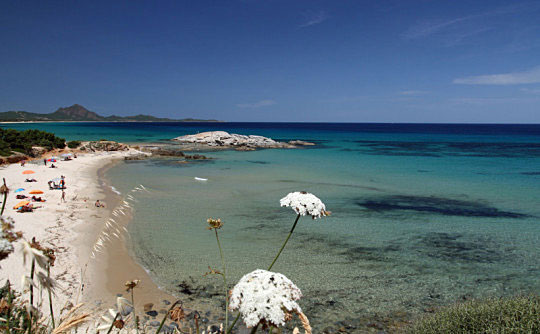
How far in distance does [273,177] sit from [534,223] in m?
20.9

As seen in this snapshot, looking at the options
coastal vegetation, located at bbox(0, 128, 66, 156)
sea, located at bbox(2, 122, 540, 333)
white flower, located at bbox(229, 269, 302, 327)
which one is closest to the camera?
white flower, located at bbox(229, 269, 302, 327)

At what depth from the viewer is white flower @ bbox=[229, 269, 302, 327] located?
266 cm

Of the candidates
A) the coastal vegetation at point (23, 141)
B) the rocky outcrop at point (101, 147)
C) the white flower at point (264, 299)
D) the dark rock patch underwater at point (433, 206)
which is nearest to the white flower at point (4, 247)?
the white flower at point (264, 299)

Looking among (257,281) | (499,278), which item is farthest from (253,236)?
(257,281)

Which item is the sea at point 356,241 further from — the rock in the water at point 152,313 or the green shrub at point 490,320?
the green shrub at point 490,320

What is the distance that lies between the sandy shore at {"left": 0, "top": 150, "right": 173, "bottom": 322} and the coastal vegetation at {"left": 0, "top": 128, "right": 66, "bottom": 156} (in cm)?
1602

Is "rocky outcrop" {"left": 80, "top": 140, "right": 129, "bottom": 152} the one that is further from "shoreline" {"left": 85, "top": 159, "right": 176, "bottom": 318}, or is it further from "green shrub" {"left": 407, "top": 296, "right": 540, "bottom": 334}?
"green shrub" {"left": 407, "top": 296, "right": 540, "bottom": 334}

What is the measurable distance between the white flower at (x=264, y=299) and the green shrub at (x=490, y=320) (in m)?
5.45

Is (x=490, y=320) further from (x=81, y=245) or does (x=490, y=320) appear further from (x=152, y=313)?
(x=81, y=245)

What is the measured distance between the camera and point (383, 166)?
41.9 metres

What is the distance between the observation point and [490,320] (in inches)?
263

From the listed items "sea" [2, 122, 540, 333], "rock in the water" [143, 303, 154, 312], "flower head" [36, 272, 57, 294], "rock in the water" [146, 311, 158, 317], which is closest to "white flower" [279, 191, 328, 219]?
"flower head" [36, 272, 57, 294]

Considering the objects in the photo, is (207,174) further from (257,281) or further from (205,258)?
(257,281)

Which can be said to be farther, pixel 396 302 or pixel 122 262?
pixel 122 262
